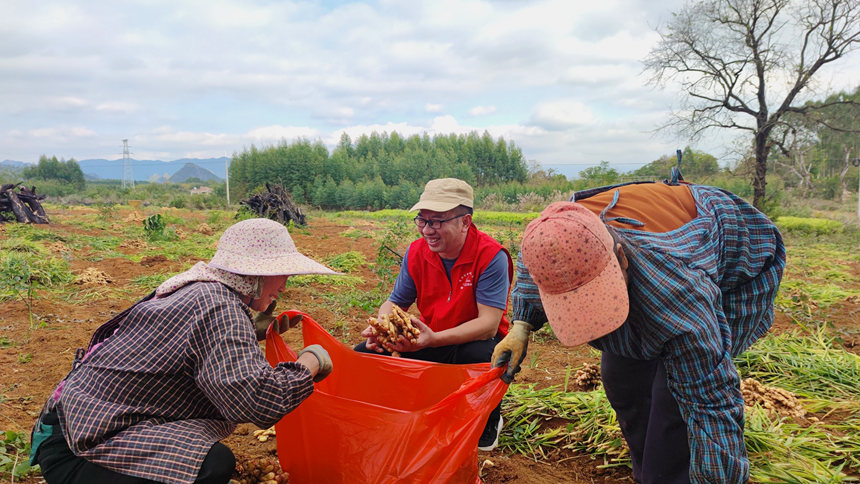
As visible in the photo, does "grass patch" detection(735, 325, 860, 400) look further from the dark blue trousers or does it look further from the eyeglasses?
the eyeglasses

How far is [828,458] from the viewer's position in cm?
190

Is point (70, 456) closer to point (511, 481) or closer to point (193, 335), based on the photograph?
point (193, 335)

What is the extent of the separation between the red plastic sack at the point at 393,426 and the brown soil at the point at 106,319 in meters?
0.52

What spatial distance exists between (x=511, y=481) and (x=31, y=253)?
22.1 feet

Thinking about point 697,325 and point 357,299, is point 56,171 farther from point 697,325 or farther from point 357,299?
point 697,325

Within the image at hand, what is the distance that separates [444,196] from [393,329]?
0.60 metres

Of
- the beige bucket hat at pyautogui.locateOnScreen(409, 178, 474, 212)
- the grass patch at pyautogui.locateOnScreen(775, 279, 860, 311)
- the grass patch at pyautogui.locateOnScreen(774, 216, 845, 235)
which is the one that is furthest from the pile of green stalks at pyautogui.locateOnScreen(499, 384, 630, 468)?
the grass patch at pyautogui.locateOnScreen(774, 216, 845, 235)

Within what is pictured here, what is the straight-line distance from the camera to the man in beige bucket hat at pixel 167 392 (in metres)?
1.38

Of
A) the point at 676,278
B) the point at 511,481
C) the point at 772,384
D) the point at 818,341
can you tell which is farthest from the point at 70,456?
the point at 818,341

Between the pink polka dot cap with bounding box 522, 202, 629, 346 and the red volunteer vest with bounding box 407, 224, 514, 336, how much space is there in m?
1.13

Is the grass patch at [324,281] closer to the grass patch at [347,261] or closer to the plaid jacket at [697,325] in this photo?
the grass patch at [347,261]

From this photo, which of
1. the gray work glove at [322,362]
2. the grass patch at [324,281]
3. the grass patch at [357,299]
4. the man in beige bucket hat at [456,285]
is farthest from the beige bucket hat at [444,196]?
the grass patch at [324,281]

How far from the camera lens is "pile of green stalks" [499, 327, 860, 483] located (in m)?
1.88

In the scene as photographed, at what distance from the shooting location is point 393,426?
1617mm
